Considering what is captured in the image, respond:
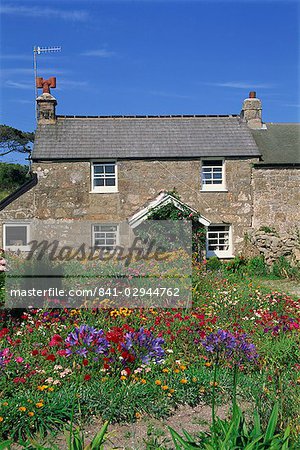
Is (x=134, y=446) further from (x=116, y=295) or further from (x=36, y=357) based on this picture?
(x=116, y=295)

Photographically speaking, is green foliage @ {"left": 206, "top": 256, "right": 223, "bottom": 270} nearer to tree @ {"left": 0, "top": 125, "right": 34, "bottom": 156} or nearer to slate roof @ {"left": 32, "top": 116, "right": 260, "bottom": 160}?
slate roof @ {"left": 32, "top": 116, "right": 260, "bottom": 160}

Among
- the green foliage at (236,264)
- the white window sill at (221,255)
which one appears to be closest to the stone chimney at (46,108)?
the white window sill at (221,255)

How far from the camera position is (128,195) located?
61.2 ft

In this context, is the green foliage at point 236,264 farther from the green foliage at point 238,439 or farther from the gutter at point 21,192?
the green foliage at point 238,439

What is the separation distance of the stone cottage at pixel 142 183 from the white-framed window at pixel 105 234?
0.12ft

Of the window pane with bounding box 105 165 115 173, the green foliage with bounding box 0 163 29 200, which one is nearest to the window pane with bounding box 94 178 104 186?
the window pane with bounding box 105 165 115 173

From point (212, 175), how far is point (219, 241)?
250cm

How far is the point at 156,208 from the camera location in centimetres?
1716

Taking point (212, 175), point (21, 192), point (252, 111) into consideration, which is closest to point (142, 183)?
point (212, 175)

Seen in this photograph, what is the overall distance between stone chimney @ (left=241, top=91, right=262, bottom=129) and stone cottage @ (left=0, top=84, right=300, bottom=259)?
1319 millimetres

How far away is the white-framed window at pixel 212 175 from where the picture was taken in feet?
62.3

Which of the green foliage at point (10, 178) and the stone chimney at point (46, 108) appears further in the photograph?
the green foliage at point (10, 178)

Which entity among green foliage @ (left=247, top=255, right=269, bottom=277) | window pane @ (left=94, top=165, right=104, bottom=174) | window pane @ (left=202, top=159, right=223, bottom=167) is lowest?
green foliage @ (left=247, top=255, right=269, bottom=277)

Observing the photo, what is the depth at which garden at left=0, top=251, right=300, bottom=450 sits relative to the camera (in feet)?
13.1
